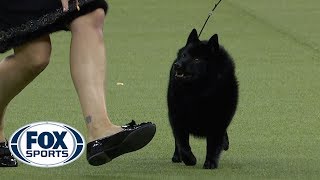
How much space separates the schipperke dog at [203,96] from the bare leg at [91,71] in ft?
1.65

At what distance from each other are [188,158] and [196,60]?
1.78 ft

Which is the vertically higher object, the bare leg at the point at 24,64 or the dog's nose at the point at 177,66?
the bare leg at the point at 24,64

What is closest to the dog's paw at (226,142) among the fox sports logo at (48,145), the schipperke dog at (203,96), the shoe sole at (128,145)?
the schipperke dog at (203,96)

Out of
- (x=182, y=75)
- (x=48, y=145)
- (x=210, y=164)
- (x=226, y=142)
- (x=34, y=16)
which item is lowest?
(x=226, y=142)

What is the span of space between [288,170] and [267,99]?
9.29ft

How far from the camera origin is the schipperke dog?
278 inches

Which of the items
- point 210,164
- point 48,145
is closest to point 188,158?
point 210,164

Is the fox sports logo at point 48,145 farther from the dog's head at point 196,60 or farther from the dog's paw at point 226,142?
the dog's paw at point 226,142

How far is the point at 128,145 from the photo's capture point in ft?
21.8

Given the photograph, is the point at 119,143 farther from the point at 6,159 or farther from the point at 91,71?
the point at 6,159

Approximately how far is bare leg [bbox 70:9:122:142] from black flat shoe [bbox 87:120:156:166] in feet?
0.18

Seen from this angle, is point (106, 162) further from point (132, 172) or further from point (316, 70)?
point (316, 70)

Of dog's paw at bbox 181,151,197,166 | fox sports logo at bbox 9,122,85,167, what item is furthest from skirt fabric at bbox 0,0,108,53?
dog's paw at bbox 181,151,197,166

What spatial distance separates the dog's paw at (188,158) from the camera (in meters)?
7.14
